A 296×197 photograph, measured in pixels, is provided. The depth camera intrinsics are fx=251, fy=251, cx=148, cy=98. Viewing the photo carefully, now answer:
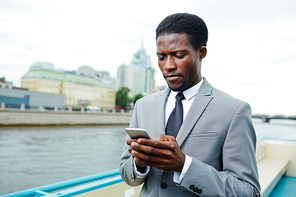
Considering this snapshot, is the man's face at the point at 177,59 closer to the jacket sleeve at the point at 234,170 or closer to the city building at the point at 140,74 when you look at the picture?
the jacket sleeve at the point at 234,170

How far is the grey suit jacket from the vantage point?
98cm

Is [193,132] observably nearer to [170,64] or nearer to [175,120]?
[175,120]

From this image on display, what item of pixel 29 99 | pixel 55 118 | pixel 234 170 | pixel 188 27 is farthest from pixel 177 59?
pixel 29 99

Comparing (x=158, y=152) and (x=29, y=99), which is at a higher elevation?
(x=29, y=99)

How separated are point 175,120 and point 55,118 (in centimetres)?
3351

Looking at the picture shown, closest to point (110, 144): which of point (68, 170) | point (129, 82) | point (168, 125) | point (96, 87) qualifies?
point (68, 170)

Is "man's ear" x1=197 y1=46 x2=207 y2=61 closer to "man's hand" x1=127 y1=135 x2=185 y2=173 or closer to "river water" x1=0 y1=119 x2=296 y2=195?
"man's hand" x1=127 y1=135 x2=185 y2=173

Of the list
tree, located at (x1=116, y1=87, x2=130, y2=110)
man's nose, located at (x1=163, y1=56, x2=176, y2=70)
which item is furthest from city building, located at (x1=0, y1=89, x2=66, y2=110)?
man's nose, located at (x1=163, y1=56, x2=176, y2=70)

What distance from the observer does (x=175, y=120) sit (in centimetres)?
A: 121

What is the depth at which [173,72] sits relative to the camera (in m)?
1.16

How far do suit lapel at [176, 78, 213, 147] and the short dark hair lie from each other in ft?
0.71

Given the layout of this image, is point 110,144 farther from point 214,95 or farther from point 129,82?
point 129,82

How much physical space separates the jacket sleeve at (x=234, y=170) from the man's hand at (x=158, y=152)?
10 centimetres

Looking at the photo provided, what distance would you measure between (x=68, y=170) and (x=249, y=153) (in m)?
11.8
